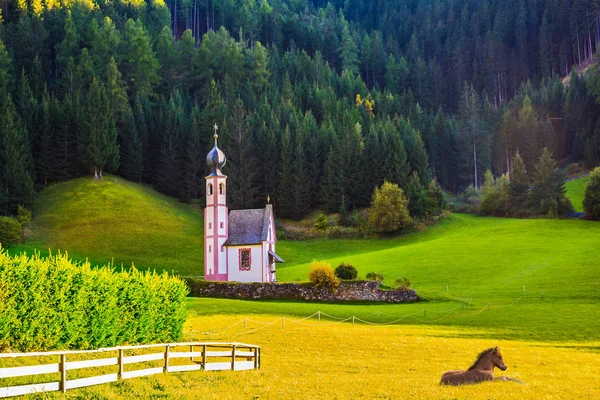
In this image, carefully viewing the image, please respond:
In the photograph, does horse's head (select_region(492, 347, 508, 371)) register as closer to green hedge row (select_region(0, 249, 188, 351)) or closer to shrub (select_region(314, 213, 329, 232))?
green hedge row (select_region(0, 249, 188, 351))

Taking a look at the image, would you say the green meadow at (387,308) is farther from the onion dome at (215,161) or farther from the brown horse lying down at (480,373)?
the onion dome at (215,161)

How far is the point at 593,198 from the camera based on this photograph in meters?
76.1

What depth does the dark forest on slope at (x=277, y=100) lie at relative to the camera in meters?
92.9

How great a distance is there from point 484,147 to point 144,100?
57.1 m

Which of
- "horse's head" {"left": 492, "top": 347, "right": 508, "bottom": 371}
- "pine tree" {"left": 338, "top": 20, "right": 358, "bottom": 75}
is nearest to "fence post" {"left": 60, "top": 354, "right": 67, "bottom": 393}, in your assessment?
"horse's head" {"left": 492, "top": 347, "right": 508, "bottom": 371}

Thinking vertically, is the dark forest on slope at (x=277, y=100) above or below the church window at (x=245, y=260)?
above

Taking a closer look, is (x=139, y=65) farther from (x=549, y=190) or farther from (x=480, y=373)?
(x=480, y=373)

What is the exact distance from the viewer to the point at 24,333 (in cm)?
2078

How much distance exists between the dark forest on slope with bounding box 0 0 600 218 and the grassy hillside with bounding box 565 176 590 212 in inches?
298

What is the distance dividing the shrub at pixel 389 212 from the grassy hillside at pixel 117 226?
21357 mm

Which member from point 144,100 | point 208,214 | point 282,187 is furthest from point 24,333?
point 144,100

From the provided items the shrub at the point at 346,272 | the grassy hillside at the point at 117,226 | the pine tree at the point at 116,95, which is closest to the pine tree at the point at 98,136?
the grassy hillside at the point at 117,226

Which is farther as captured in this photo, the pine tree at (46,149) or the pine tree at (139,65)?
the pine tree at (139,65)

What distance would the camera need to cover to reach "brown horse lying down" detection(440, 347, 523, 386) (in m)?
18.4
